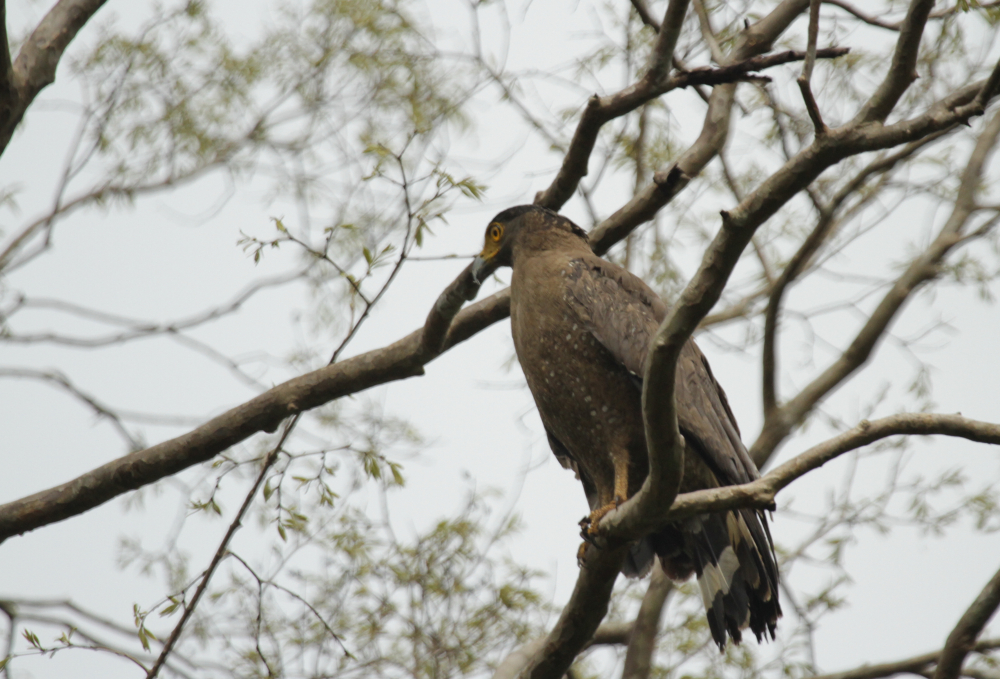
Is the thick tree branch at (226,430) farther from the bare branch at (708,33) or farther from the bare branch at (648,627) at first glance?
the bare branch at (648,627)

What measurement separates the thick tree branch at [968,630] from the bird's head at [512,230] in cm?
218

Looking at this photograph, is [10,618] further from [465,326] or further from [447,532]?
[465,326]

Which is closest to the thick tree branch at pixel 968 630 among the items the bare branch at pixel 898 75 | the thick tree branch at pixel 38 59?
the bare branch at pixel 898 75

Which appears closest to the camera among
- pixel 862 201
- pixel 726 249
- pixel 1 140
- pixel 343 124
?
pixel 726 249

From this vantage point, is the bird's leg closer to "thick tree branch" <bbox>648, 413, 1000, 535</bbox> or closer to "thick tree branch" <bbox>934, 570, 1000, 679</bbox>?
"thick tree branch" <bbox>648, 413, 1000, 535</bbox>

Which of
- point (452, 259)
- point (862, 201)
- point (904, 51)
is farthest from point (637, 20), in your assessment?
point (904, 51)

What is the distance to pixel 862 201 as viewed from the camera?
21.4 ft

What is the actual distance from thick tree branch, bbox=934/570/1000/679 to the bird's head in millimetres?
2180

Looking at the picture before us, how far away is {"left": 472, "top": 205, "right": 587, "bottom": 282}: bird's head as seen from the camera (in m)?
4.16

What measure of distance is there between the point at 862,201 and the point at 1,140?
215 inches

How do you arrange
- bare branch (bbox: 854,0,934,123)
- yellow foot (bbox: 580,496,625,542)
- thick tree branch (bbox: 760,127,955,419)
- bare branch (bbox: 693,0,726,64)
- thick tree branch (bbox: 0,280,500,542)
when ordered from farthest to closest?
thick tree branch (bbox: 760,127,955,419)
bare branch (bbox: 693,0,726,64)
thick tree branch (bbox: 0,280,500,542)
yellow foot (bbox: 580,496,625,542)
bare branch (bbox: 854,0,934,123)

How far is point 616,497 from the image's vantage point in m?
3.45

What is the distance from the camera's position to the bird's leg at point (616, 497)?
3357mm

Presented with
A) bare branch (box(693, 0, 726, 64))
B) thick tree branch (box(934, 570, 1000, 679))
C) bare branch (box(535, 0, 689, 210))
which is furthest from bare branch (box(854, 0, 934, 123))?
thick tree branch (box(934, 570, 1000, 679))
